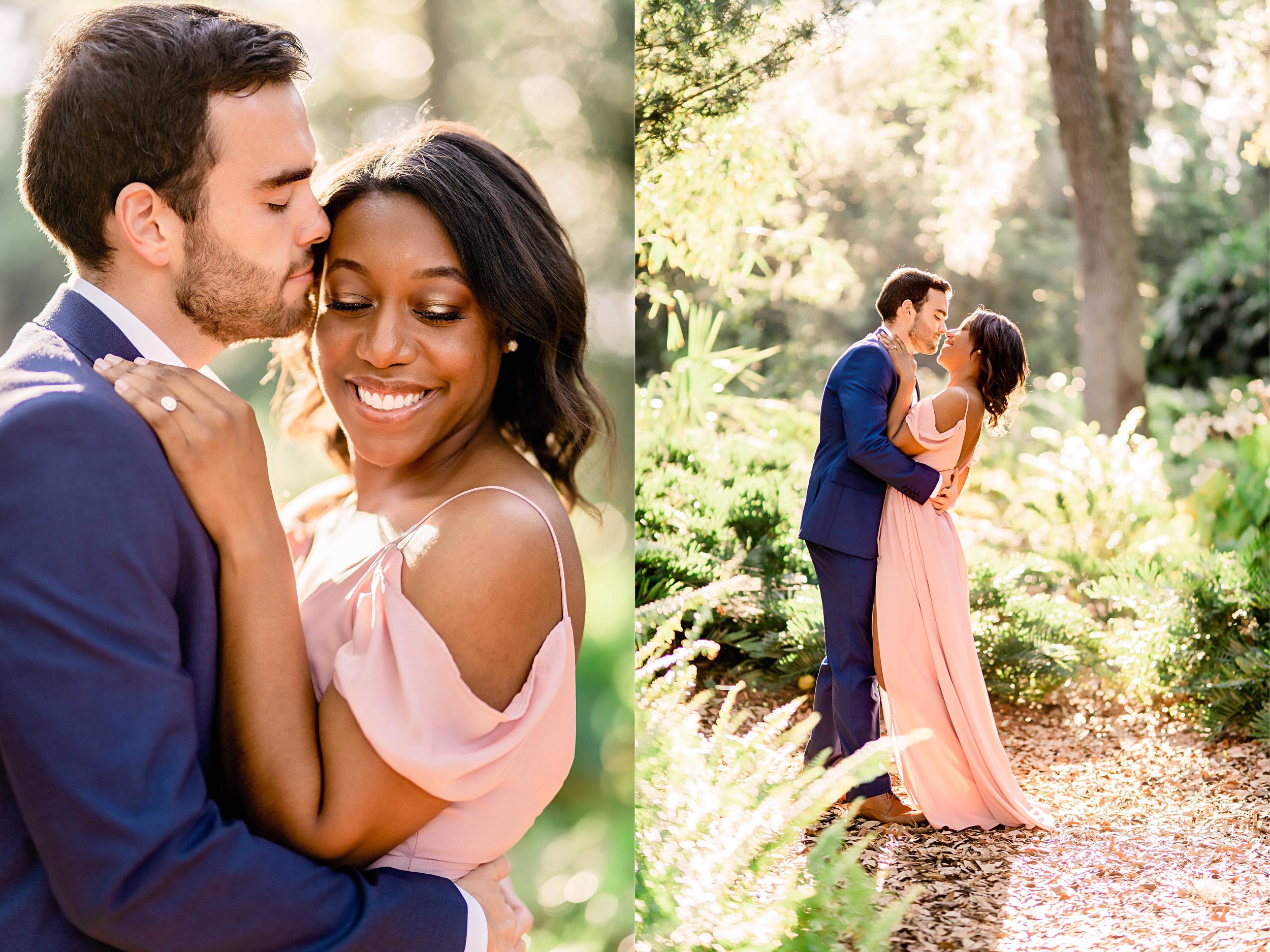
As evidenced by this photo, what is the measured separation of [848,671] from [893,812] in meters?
0.28

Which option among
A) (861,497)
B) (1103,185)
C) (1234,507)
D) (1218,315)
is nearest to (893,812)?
(861,497)

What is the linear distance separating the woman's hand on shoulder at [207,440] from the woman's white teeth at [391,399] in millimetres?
391

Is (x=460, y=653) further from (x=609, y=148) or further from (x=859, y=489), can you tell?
(x=609, y=148)

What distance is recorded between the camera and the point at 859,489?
1.89m

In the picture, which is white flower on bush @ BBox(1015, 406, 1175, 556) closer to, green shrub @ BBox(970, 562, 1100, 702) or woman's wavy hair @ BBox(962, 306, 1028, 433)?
green shrub @ BBox(970, 562, 1100, 702)

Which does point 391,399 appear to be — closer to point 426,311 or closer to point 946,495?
point 426,311

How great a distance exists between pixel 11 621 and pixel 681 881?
129 cm

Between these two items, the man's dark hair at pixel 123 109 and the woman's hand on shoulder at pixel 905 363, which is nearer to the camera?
the man's dark hair at pixel 123 109

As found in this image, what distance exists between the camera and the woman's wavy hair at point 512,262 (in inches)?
69.1

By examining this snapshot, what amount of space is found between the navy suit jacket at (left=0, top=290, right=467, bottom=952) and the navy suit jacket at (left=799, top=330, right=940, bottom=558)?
113 centimetres

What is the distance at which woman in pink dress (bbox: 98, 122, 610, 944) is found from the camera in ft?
4.63

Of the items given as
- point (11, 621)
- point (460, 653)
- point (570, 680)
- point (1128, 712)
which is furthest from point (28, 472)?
point (1128, 712)

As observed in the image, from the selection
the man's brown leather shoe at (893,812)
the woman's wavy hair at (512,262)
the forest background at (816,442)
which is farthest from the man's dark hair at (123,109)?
the man's brown leather shoe at (893,812)

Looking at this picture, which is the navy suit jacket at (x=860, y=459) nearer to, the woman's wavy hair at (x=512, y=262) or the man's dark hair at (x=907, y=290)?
the man's dark hair at (x=907, y=290)
